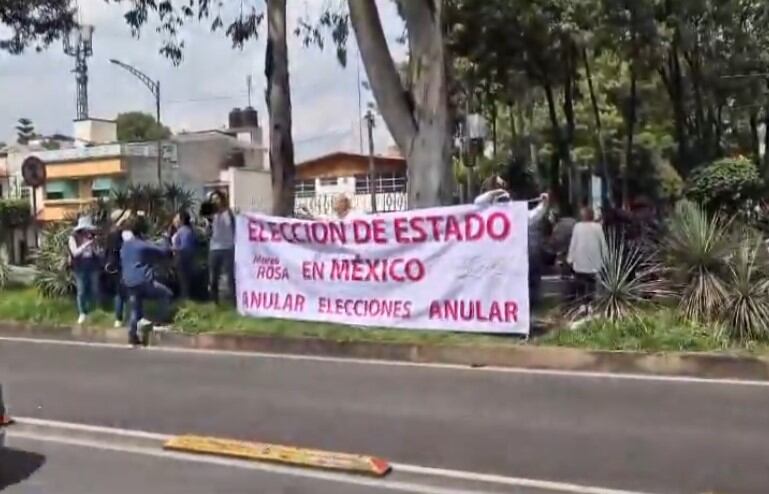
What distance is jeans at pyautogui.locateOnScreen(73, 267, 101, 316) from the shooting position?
15719 millimetres

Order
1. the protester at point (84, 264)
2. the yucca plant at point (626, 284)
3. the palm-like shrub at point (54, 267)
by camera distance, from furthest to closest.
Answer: the palm-like shrub at point (54, 267)
the protester at point (84, 264)
the yucca plant at point (626, 284)

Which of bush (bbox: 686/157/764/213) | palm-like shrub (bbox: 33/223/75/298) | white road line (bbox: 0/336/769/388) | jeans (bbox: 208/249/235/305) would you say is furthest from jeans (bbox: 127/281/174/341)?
bush (bbox: 686/157/764/213)

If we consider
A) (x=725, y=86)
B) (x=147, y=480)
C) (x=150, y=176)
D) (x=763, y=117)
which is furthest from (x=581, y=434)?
(x=150, y=176)

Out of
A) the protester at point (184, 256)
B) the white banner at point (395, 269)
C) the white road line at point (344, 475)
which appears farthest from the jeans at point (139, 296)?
the white road line at point (344, 475)

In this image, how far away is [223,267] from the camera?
15.4 metres

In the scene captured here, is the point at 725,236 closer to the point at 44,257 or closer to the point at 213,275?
the point at 213,275

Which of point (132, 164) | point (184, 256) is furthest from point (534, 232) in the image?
point (132, 164)

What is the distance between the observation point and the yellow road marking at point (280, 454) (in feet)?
23.9

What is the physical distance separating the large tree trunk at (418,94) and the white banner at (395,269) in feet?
5.79

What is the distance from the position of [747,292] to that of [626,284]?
4.50 ft

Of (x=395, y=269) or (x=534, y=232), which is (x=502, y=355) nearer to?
(x=534, y=232)

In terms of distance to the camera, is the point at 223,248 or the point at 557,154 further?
the point at 557,154

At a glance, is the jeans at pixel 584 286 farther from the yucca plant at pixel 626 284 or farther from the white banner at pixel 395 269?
the white banner at pixel 395 269

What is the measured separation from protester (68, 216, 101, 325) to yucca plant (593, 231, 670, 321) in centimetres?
723
